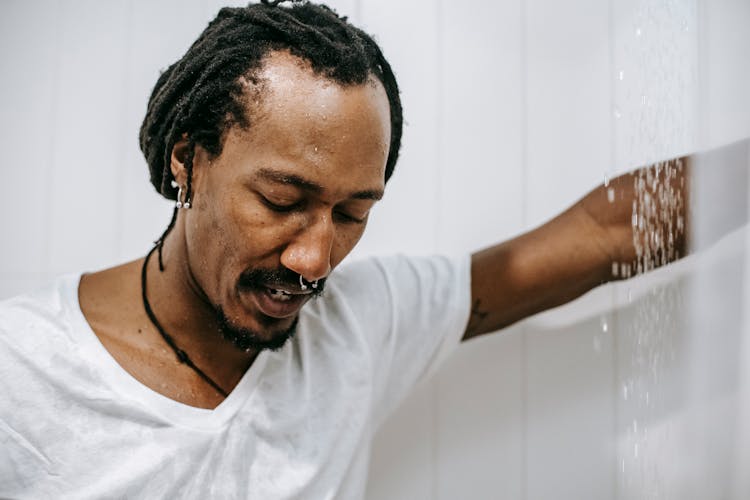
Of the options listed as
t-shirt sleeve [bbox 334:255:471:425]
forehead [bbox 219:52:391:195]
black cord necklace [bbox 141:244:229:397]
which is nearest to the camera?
forehead [bbox 219:52:391:195]

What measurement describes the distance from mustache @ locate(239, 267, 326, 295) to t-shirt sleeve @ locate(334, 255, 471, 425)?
0.70ft

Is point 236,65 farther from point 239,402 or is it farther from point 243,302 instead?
point 239,402

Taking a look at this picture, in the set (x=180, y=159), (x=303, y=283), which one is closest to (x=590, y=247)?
(x=303, y=283)

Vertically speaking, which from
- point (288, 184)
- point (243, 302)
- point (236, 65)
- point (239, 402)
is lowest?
point (239, 402)

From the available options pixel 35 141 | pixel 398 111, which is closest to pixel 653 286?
pixel 398 111

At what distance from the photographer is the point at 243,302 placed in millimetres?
716

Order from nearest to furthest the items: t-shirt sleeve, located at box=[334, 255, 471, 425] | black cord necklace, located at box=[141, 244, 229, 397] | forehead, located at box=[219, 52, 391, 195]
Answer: forehead, located at box=[219, 52, 391, 195] < black cord necklace, located at box=[141, 244, 229, 397] < t-shirt sleeve, located at box=[334, 255, 471, 425]

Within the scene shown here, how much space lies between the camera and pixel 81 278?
804 millimetres

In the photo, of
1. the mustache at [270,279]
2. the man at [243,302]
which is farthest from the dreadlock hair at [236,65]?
the mustache at [270,279]

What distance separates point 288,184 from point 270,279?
0.33ft

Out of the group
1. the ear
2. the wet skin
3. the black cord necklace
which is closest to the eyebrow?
the wet skin

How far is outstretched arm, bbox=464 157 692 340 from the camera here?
88cm

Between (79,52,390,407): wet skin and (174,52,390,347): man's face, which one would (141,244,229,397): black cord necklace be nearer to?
(79,52,390,407): wet skin

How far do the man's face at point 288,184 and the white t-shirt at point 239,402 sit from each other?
0.14m
